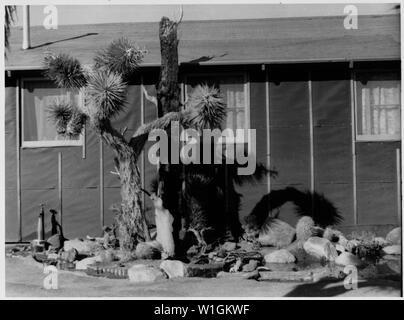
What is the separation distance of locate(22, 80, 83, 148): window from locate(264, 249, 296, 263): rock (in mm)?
4651

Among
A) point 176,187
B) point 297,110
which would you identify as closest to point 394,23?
point 297,110

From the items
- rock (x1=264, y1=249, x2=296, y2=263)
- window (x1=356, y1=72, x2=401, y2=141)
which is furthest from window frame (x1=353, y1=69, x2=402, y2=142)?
rock (x1=264, y1=249, x2=296, y2=263)

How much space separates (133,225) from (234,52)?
14.3 ft

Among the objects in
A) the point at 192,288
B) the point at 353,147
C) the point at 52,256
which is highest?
the point at 353,147

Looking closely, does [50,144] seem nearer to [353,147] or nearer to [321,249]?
[321,249]

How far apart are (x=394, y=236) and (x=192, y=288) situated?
4657mm

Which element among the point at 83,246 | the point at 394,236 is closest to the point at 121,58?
the point at 83,246

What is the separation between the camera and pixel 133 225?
11703 mm

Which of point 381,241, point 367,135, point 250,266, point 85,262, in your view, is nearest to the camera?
point 250,266

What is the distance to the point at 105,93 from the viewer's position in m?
10.8

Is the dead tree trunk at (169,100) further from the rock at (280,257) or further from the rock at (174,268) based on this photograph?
the rock at (280,257)

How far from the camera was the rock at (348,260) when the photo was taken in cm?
1118

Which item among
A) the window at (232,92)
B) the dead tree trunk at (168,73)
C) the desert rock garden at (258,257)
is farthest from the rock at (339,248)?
the dead tree trunk at (168,73)

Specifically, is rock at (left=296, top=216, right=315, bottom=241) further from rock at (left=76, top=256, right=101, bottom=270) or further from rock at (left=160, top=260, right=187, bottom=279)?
rock at (left=76, top=256, right=101, bottom=270)
